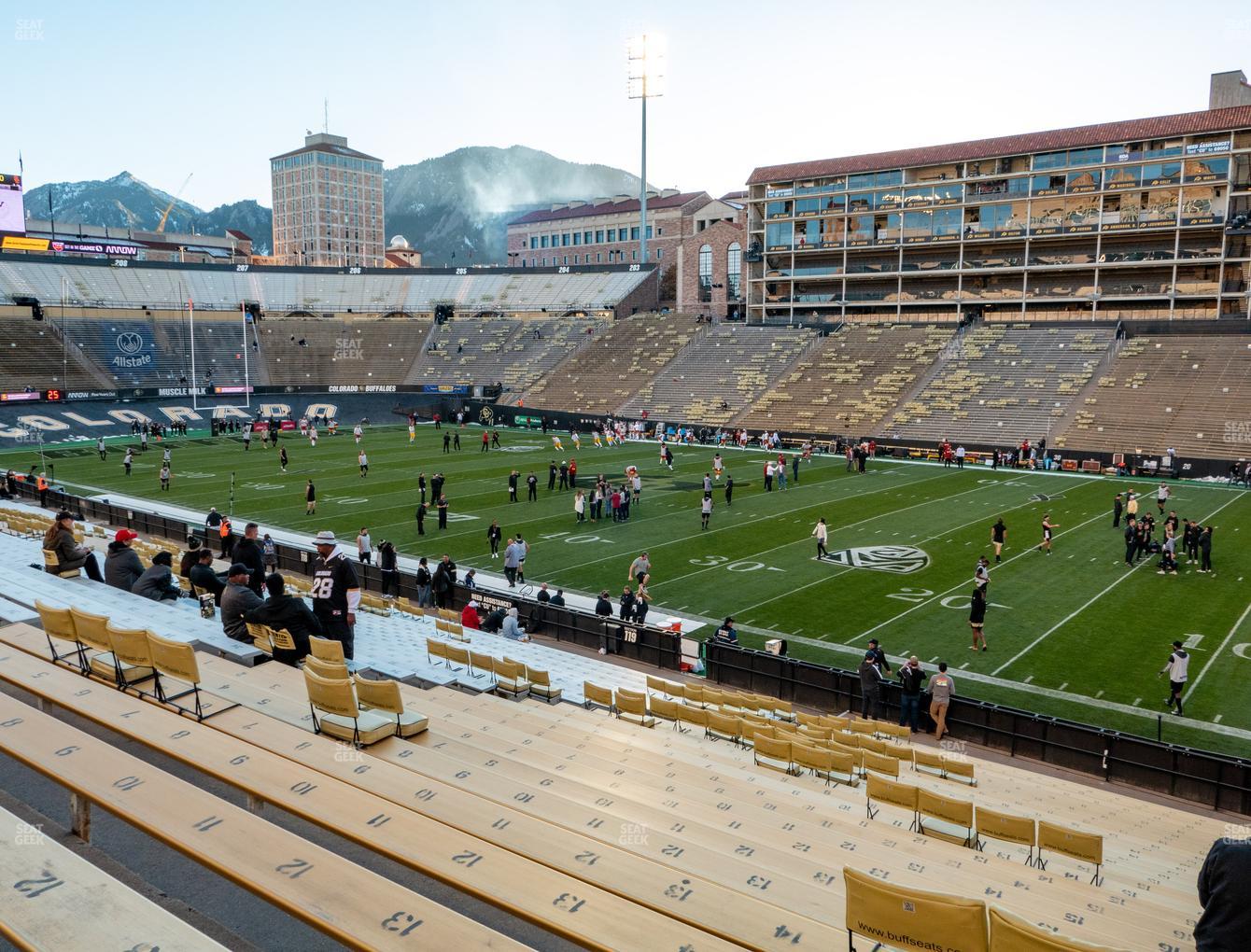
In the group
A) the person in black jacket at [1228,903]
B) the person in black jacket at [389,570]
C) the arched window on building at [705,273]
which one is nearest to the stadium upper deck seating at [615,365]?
the arched window on building at [705,273]

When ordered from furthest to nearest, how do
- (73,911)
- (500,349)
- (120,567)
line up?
(500,349)
(120,567)
(73,911)

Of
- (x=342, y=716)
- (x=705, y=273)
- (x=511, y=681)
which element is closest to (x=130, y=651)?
(x=342, y=716)

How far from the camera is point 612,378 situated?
69312 millimetres

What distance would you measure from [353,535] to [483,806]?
2397 cm

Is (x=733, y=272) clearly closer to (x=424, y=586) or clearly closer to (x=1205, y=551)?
(x=1205, y=551)

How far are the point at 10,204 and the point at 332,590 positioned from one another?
251 ft

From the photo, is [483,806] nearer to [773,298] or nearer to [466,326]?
[773,298]

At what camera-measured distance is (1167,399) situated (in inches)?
1912

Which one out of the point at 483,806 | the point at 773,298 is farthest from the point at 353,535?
the point at 773,298

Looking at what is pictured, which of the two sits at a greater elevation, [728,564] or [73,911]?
[73,911]

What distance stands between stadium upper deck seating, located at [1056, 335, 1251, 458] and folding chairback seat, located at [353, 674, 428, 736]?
45.3 m

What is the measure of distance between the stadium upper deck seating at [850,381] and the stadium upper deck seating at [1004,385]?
1.61 m

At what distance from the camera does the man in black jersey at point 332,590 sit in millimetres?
9992

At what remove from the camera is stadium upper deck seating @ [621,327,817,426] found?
6059cm
